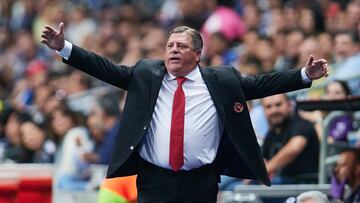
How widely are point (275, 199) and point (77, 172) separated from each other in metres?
3.87

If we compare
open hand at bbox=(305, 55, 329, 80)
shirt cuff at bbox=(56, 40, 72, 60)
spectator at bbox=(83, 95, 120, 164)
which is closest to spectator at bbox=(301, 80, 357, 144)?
spectator at bbox=(83, 95, 120, 164)

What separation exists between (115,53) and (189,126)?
1096cm

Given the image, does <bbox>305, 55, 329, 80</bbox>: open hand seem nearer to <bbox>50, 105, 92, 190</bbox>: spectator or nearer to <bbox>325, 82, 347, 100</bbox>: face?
<bbox>325, 82, 347, 100</bbox>: face

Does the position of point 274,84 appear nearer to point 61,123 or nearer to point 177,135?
point 177,135

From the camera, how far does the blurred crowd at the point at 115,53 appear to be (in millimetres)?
14555

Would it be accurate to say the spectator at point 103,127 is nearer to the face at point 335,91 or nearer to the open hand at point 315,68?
the face at point 335,91

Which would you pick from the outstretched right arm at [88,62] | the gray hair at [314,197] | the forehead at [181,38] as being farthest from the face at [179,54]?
the gray hair at [314,197]

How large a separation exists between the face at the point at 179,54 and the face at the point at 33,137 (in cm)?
688

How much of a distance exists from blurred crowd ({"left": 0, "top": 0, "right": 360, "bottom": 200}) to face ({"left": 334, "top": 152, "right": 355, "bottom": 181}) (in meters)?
1.11

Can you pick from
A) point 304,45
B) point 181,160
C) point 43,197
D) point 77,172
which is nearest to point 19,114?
point 77,172

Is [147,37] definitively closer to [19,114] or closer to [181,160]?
[19,114]

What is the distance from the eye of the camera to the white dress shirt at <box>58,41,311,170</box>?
28.2 ft

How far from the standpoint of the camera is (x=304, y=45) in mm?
15500

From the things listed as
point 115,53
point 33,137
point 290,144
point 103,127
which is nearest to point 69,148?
point 103,127
